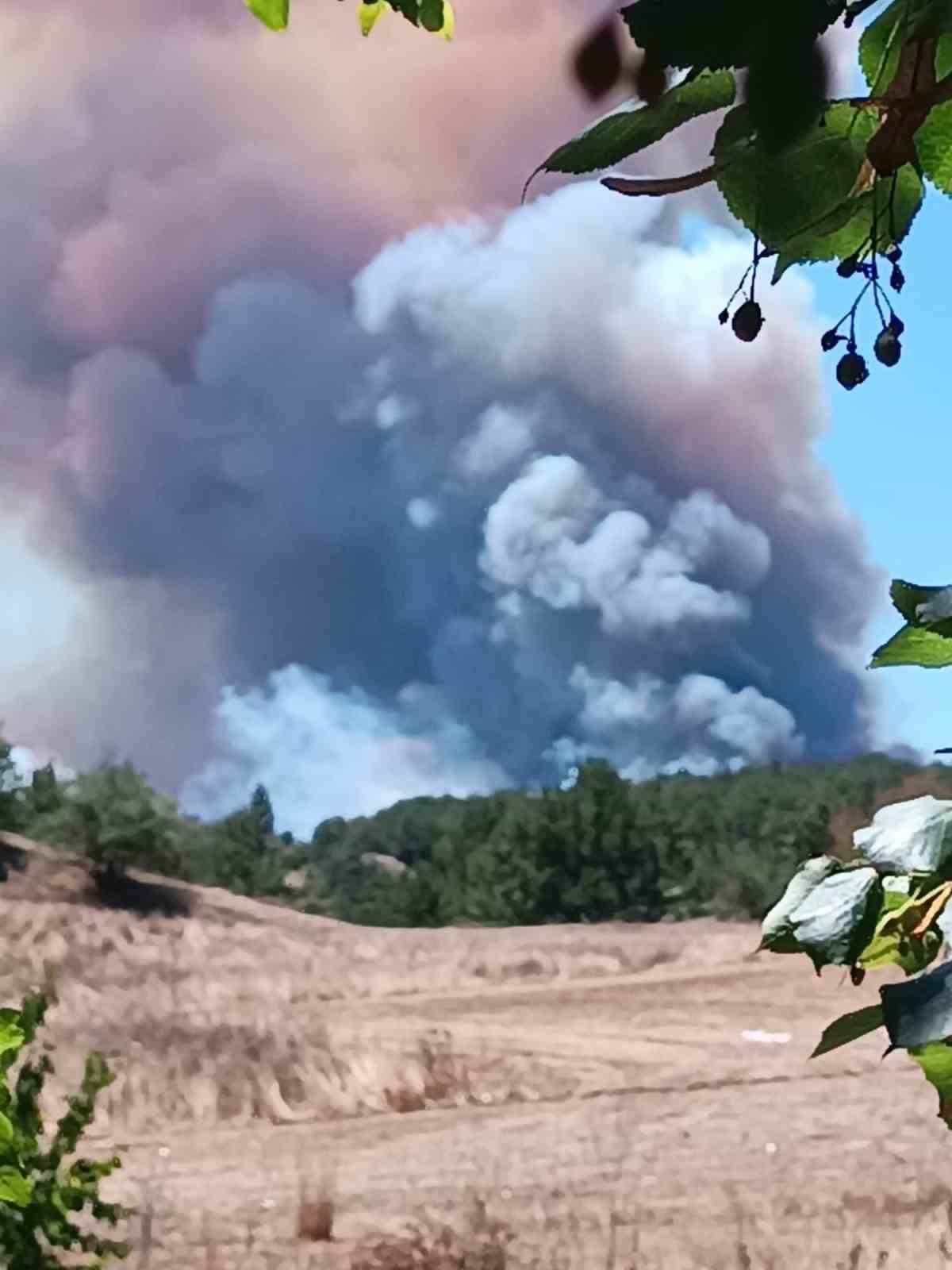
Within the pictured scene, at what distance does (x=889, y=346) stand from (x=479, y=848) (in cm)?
381

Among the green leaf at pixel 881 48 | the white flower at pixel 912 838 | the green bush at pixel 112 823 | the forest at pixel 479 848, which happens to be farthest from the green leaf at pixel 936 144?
the green bush at pixel 112 823

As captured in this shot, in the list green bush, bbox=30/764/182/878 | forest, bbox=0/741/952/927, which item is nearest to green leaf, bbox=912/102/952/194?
forest, bbox=0/741/952/927

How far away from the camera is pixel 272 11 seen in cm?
33

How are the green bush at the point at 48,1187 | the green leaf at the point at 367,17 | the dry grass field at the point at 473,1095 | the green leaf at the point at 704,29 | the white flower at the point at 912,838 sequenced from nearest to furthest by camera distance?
1. the green leaf at the point at 704,29
2. the white flower at the point at 912,838
3. the green leaf at the point at 367,17
4. the green bush at the point at 48,1187
5. the dry grass field at the point at 473,1095

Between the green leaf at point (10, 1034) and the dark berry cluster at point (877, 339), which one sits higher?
the dark berry cluster at point (877, 339)

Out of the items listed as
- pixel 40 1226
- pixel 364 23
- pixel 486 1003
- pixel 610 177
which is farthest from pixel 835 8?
pixel 486 1003

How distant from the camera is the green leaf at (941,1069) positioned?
0.89ft

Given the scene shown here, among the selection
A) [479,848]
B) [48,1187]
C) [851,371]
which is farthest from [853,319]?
[479,848]

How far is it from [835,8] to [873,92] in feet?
0.19

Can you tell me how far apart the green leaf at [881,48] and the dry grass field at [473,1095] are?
1782 millimetres

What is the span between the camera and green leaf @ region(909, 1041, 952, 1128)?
0.27 metres

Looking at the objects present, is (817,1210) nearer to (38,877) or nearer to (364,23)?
(364,23)

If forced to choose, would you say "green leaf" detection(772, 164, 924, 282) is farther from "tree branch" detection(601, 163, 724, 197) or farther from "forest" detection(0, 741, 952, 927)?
"forest" detection(0, 741, 952, 927)

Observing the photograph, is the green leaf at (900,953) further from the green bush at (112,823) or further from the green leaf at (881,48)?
the green bush at (112,823)
